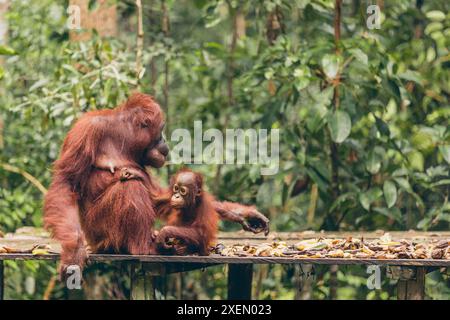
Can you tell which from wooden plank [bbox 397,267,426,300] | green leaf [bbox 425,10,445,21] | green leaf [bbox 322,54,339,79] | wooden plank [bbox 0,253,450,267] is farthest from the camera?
green leaf [bbox 425,10,445,21]

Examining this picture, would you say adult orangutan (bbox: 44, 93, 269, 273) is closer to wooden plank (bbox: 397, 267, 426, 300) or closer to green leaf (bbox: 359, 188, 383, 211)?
wooden plank (bbox: 397, 267, 426, 300)

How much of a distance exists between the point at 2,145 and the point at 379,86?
307 centimetres

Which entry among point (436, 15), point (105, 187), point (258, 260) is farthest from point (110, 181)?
point (436, 15)

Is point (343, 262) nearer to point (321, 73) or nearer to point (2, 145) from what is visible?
point (321, 73)

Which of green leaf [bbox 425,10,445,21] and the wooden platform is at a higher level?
green leaf [bbox 425,10,445,21]

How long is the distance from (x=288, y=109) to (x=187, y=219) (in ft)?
7.69

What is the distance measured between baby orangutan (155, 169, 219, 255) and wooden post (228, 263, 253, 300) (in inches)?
50.9

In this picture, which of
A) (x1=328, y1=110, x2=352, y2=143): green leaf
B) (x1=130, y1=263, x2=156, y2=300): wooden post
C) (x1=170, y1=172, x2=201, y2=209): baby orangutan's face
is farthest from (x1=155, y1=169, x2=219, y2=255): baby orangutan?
(x1=328, y1=110, x2=352, y2=143): green leaf

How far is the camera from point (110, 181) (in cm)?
518

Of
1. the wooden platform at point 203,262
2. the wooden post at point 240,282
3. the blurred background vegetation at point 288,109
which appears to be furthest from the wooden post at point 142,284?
the blurred background vegetation at point 288,109

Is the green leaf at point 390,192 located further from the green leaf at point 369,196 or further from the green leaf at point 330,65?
the green leaf at point 330,65

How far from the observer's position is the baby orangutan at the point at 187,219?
507 cm

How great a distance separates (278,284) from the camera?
25.9ft

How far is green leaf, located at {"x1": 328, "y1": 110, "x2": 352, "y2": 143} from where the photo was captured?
6.46 metres
